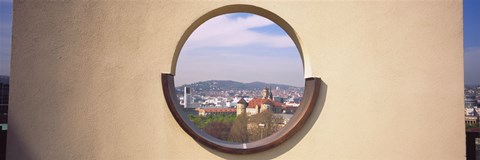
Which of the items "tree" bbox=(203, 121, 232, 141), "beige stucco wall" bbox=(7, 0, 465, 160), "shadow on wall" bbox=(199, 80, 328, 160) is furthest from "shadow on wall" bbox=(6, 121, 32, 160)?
"tree" bbox=(203, 121, 232, 141)

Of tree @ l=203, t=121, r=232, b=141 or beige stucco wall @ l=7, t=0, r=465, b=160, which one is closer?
beige stucco wall @ l=7, t=0, r=465, b=160

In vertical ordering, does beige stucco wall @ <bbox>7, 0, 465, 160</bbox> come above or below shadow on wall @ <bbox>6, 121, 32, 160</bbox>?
above

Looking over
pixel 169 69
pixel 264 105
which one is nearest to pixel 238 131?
pixel 169 69

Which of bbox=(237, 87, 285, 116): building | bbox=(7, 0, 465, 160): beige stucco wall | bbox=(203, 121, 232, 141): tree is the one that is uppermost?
bbox=(7, 0, 465, 160): beige stucco wall

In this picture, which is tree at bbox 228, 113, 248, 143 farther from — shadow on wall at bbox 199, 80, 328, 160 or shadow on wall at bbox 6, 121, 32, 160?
shadow on wall at bbox 6, 121, 32, 160

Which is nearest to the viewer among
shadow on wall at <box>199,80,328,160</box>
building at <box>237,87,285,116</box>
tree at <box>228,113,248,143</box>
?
shadow on wall at <box>199,80,328,160</box>

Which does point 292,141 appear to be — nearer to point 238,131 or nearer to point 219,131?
point 238,131

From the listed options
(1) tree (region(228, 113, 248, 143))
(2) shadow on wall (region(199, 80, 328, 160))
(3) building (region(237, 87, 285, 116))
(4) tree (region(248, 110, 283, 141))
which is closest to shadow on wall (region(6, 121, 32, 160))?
(2) shadow on wall (region(199, 80, 328, 160))

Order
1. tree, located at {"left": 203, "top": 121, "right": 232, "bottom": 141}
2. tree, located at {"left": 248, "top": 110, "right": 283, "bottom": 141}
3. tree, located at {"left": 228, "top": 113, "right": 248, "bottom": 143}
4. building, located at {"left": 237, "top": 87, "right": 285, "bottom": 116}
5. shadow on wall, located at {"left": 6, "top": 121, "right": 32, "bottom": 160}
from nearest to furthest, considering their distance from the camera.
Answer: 1. shadow on wall, located at {"left": 6, "top": 121, "right": 32, "bottom": 160}
2. tree, located at {"left": 203, "top": 121, "right": 232, "bottom": 141}
3. tree, located at {"left": 228, "top": 113, "right": 248, "bottom": 143}
4. tree, located at {"left": 248, "top": 110, "right": 283, "bottom": 141}
5. building, located at {"left": 237, "top": 87, "right": 285, "bottom": 116}

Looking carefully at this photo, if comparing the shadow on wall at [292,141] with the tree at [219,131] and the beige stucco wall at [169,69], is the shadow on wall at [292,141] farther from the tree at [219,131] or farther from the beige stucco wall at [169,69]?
the tree at [219,131]
